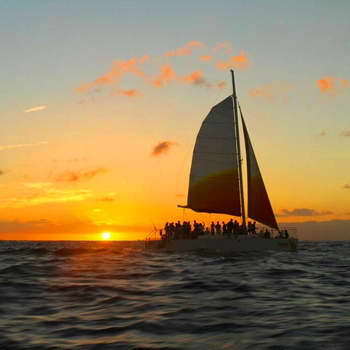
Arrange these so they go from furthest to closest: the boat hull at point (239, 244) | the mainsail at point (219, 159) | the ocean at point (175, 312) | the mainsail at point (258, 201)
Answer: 1. the mainsail at point (219, 159)
2. the mainsail at point (258, 201)
3. the boat hull at point (239, 244)
4. the ocean at point (175, 312)

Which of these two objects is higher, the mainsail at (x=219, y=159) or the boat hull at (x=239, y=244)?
the mainsail at (x=219, y=159)

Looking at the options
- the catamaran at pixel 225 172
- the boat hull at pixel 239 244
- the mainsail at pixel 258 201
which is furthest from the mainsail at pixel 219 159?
the boat hull at pixel 239 244

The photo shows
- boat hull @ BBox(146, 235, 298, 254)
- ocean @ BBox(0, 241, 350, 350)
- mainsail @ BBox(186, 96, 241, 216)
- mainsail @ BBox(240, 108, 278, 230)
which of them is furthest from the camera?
mainsail @ BBox(186, 96, 241, 216)

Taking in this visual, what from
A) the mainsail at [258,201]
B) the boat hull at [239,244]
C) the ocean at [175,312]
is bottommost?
the ocean at [175,312]

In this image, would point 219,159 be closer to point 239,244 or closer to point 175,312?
point 239,244

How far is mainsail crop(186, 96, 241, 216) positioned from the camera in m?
46.0

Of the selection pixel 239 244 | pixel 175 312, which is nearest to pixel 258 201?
pixel 239 244

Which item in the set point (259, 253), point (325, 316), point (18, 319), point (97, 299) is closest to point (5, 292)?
point (97, 299)

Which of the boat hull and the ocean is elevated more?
the boat hull

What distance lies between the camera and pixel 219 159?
4619cm

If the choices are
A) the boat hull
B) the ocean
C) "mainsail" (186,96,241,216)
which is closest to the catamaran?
"mainsail" (186,96,241,216)

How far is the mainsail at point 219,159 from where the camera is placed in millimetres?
46000

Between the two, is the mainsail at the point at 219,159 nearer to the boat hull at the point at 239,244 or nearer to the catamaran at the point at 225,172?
the catamaran at the point at 225,172

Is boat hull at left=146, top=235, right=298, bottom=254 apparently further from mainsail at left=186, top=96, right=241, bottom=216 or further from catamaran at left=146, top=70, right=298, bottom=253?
mainsail at left=186, top=96, right=241, bottom=216
